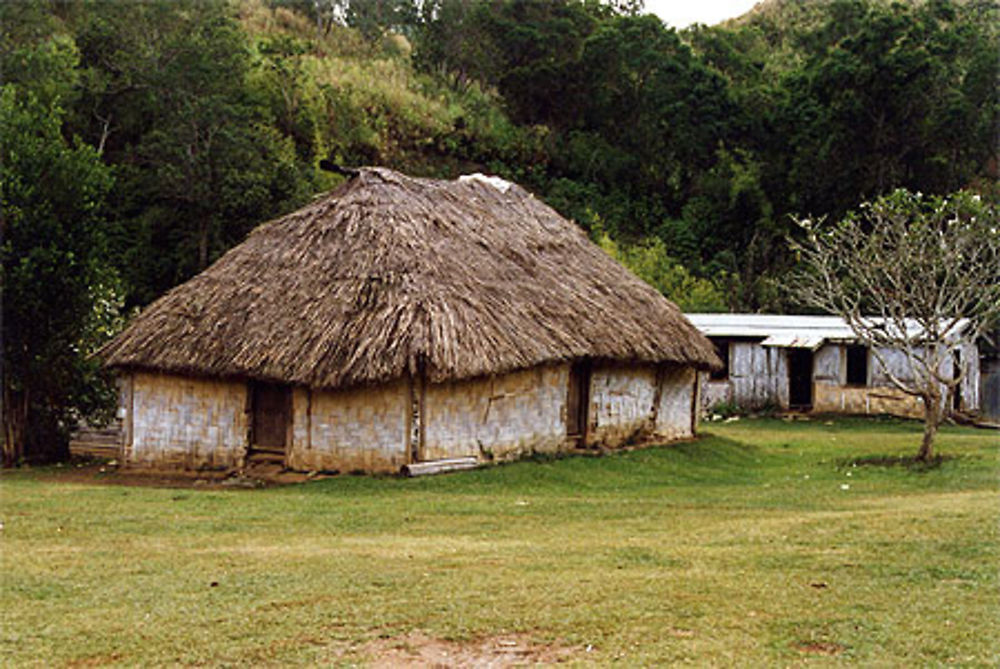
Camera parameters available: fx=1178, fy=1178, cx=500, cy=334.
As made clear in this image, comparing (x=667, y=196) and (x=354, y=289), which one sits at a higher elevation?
(x=667, y=196)

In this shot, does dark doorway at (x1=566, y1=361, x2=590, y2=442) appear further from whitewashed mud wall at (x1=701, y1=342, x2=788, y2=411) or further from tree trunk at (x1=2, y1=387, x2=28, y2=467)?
whitewashed mud wall at (x1=701, y1=342, x2=788, y2=411)

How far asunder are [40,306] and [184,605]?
12.3 m

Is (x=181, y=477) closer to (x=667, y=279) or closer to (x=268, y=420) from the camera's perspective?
(x=268, y=420)

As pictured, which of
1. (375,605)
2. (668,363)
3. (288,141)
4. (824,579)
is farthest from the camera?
(288,141)

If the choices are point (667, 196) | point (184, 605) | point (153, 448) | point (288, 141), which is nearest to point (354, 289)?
point (153, 448)

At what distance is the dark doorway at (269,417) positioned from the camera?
17828 mm

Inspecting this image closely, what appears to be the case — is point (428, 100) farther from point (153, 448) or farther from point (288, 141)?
point (153, 448)

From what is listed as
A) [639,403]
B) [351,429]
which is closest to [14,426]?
[351,429]

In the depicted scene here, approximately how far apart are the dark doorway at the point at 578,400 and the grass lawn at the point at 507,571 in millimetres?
3133

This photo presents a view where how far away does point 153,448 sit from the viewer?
60.3 feet

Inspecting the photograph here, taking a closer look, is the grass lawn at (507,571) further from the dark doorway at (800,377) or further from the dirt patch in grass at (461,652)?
the dark doorway at (800,377)

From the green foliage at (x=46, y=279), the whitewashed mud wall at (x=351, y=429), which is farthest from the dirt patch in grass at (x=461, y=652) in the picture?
the green foliage at (x=46, y=279)

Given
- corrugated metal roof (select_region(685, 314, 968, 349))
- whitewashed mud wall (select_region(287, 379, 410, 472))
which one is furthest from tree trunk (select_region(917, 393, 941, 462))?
corrugated metal roof (select_region(685, 314, 968, 349))

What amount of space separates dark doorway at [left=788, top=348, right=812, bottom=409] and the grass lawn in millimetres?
13751
